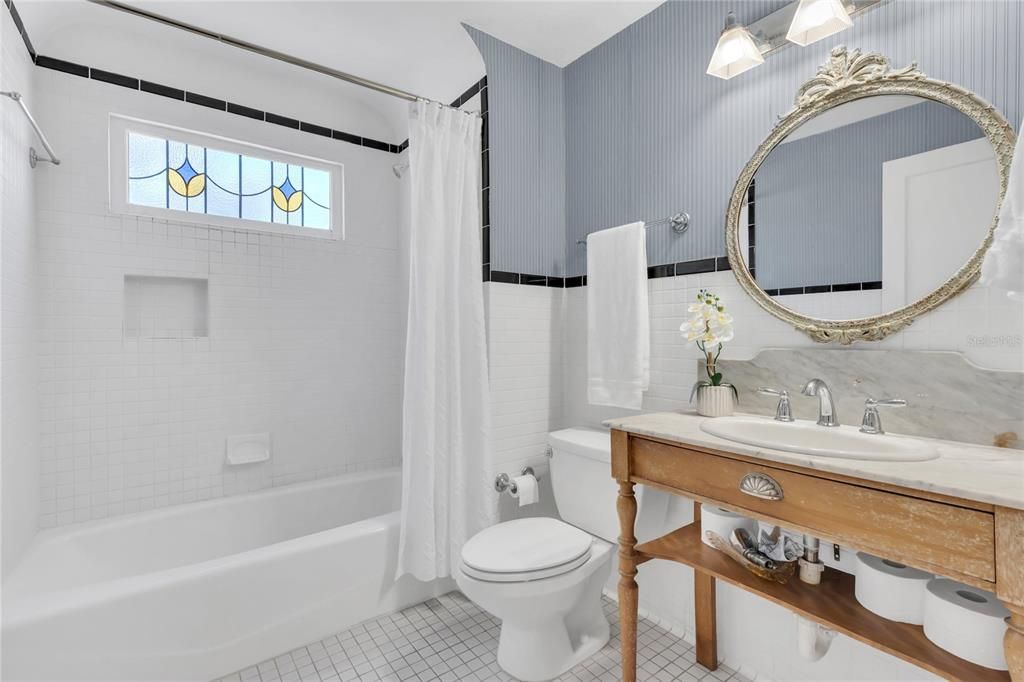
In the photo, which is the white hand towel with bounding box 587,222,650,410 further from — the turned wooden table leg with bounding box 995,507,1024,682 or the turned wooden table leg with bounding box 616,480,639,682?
the turned wooden table leg with bounding box 995,507,1024,682

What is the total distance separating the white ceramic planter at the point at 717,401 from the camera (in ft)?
5.20

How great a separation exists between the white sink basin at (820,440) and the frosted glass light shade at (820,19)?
110cm

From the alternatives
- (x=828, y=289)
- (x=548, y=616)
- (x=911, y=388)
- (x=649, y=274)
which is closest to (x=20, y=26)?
(x=649, y=274)

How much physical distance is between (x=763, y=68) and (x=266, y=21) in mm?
1989

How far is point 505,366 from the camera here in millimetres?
2164

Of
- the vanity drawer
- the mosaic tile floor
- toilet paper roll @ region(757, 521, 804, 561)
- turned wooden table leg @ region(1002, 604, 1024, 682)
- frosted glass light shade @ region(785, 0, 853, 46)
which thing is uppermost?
frosted glass light shade @ region(785, 0, 853, 46)

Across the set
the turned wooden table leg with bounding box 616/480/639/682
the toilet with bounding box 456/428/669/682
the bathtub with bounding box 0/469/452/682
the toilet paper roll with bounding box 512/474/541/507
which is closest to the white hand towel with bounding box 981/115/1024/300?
the turned wooden table leg with bounding box 616/480/639/682

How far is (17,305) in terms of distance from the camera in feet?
5.50

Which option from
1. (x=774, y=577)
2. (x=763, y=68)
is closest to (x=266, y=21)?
(x=763, y=68)

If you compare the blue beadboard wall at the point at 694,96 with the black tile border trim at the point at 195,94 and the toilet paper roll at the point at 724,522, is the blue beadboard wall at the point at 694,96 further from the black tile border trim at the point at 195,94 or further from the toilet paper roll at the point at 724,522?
the toilet paper roll at the point at 724,522

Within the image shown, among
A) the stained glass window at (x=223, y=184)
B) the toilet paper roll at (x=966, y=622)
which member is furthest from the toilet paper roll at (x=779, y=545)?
the stained glass window at (x=223, y=184)

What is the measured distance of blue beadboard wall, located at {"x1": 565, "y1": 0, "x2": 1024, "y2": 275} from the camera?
1.21 metres

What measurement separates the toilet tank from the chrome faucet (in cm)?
58

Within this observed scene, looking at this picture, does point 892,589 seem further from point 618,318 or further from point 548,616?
point 618,318
